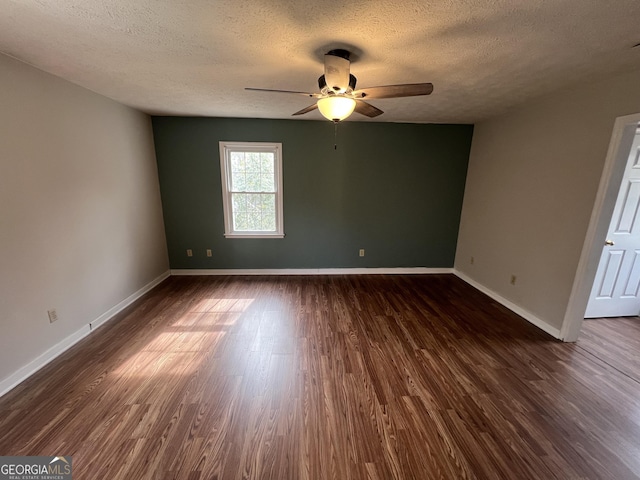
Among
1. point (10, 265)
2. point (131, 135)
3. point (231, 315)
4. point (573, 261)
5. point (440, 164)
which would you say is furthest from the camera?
point (440, 164)

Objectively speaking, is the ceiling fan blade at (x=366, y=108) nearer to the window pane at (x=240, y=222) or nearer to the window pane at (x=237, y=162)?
the window pane at (x=237, y=162)

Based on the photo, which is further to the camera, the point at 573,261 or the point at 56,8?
the point at 573,261

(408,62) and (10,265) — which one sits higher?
(408,62)

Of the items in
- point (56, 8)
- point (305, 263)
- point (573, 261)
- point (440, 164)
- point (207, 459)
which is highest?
point (56, 8)

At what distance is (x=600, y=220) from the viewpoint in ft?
7.46

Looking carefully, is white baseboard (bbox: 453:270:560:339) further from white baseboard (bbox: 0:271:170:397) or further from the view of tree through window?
white baseboard (bbox: 0:271:170:397)

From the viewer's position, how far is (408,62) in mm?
1923

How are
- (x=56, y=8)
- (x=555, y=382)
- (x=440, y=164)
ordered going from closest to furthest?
(x=56, y=8) < (x=555, y=382) < (x=440, y=164)

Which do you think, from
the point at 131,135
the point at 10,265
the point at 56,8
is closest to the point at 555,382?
the point at 56,8

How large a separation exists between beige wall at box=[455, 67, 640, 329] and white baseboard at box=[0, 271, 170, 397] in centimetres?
477

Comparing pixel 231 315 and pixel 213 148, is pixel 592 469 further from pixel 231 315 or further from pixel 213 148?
pixel 213 148

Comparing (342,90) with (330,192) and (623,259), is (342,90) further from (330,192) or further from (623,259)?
(623,259)

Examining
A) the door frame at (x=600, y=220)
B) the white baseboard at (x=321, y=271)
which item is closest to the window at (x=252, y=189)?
the white baseboard at (x=321, y=271)

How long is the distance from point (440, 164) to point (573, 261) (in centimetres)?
220
